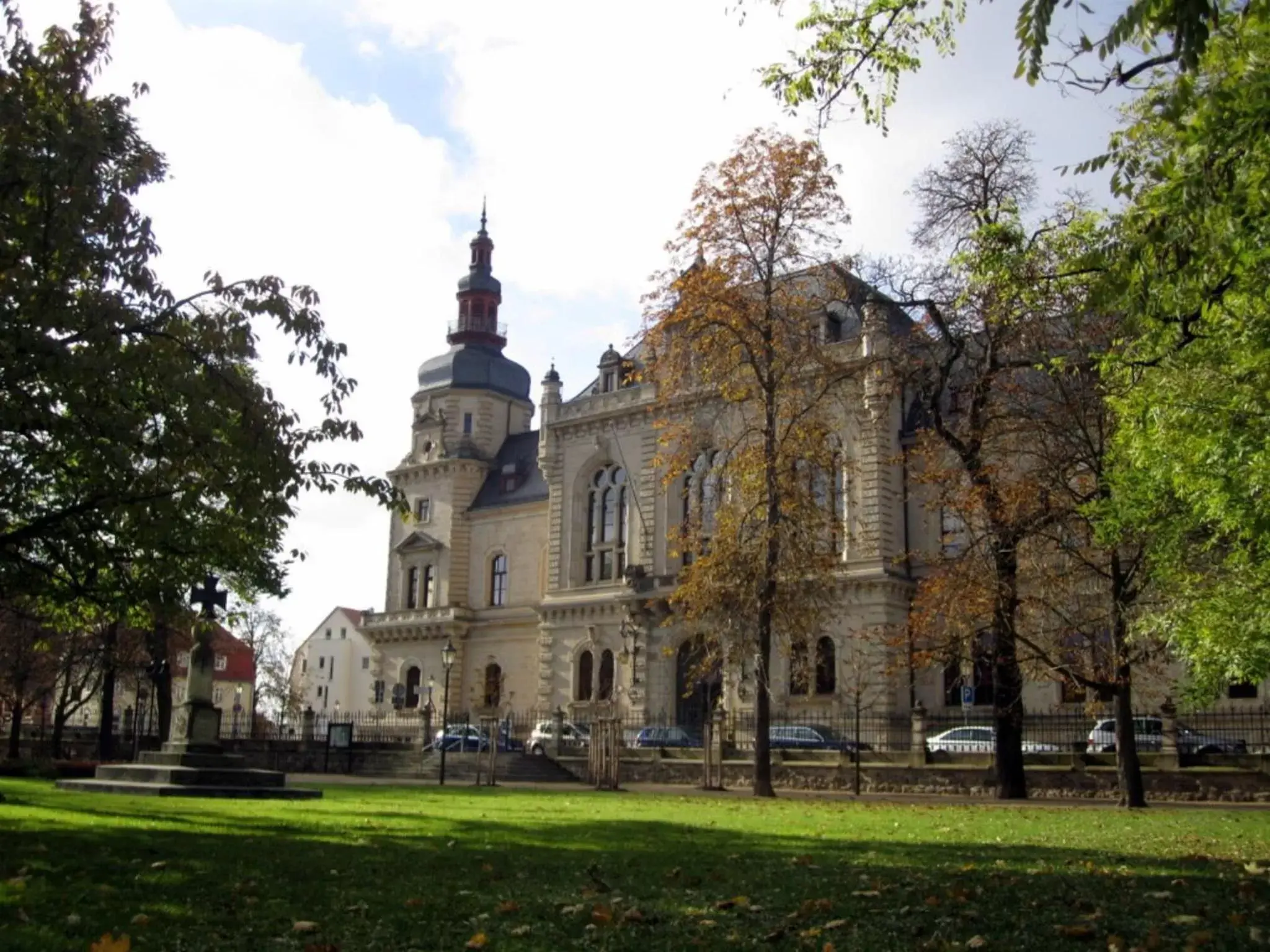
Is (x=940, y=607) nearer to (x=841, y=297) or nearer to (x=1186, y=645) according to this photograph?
(x=841, y=297)

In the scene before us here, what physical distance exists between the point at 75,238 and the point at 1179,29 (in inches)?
407

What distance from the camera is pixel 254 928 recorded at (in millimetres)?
6938

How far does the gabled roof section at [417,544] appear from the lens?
69.1 metres

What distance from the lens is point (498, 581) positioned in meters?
67.2

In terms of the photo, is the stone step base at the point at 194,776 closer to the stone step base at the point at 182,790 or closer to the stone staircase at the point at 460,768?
the stone step base at the point at 182,790

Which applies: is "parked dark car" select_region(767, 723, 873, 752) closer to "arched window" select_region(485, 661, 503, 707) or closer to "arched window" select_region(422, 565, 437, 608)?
"arched window" select_region(485, 661, 503, 707)

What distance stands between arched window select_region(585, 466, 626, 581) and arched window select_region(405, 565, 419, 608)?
14181mm

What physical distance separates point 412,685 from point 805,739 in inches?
1342

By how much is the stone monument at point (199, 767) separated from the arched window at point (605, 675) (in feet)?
108

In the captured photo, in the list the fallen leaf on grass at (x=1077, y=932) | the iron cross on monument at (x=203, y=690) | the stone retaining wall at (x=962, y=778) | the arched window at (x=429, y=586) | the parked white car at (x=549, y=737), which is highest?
the arched window at (x=429, y=586)

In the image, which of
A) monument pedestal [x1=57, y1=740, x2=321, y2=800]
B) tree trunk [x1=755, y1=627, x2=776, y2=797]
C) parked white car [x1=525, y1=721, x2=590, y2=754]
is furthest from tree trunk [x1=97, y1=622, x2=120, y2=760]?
tree trunk [x1=755, y1=627, x2=776, y2=797]

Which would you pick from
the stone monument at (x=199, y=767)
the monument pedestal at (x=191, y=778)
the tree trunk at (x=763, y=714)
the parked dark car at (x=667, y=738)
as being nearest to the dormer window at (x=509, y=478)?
the parked dark car at (x=667, y=738)

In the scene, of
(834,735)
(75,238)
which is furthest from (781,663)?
(75,238)

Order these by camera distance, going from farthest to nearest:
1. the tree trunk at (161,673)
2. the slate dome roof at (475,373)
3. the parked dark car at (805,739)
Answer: the slate dome roof at (475,373)
the tree trunk at (161,673)
the parked dark car at (805,739)
